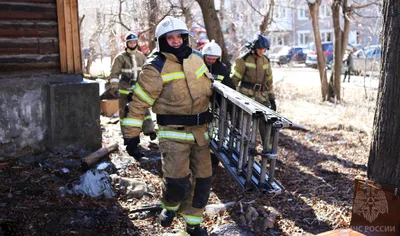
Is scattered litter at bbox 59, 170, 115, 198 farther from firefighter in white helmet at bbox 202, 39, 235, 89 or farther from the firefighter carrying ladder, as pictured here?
firefighter in white helmet at bbox 202, 39, 235, 89

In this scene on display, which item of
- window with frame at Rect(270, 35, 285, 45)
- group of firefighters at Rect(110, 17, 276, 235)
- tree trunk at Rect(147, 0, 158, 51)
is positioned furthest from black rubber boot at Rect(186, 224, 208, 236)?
window with frame at Rect(270, 35, 285, 45)

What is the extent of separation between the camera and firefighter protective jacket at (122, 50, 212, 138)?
3695mm

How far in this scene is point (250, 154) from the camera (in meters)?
3.62

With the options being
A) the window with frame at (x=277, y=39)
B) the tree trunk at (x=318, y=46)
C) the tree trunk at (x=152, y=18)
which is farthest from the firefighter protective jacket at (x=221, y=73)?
the window with frame at (x=277, y=39)

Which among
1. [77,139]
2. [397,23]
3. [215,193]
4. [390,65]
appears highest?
[397,23]

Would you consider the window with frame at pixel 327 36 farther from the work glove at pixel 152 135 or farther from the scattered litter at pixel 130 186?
the scattered litter at pixel 130 186

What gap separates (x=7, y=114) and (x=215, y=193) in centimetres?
296

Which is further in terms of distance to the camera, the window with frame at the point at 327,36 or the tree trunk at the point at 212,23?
the window with frame at the point at 327,36

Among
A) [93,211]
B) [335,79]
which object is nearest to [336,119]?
[335,79]

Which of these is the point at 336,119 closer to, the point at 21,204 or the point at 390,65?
the point at 390,65

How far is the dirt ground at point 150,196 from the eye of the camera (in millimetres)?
4086

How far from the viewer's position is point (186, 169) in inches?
152

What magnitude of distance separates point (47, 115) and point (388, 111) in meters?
4.41

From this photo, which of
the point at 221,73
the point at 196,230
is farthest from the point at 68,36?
the point at 196,230
